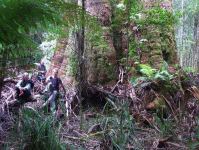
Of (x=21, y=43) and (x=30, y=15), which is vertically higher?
(x=30, y=15)

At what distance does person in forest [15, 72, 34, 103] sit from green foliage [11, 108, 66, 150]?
58.1 inches

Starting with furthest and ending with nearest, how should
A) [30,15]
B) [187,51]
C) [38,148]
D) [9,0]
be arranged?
[187,51]
[38,148]
[30,15]
[9,0]

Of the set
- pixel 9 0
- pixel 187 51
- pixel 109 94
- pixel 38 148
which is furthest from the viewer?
pixel 187 51

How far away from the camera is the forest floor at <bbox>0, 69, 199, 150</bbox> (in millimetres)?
5840

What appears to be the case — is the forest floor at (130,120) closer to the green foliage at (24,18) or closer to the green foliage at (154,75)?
the green foliage at (154,75)

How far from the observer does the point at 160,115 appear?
6988 mm

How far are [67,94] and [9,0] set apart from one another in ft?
16.0

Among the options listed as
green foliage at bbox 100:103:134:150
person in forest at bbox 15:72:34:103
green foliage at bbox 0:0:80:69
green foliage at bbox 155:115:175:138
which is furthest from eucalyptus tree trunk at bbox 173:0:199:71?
green foliage at bbox 0:0:80:69

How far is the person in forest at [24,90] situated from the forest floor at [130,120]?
0.22 metres

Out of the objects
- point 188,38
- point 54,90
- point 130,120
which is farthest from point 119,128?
point 188,38

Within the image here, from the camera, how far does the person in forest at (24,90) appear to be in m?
7.17

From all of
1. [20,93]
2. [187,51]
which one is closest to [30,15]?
[20,93]

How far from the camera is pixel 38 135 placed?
5332 millimetres

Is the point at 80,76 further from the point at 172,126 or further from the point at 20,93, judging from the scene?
the point at 172,126
